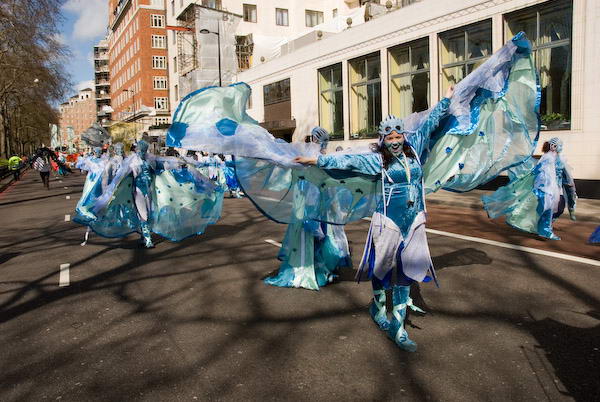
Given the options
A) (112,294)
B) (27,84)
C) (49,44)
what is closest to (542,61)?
(112,294)

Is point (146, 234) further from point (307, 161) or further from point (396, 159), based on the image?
point (396, 159)

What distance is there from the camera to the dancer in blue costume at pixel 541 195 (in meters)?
8.42

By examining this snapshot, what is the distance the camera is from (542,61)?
1628cm

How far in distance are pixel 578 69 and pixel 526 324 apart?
13195 mm

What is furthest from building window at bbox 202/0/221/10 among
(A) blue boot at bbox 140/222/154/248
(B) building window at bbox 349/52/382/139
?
(A) blue boot at bbox 140/222/154/248

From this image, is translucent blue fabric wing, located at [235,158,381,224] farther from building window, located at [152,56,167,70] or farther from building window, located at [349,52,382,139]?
building window, located at [152,56,167,70]

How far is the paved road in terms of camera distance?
11.4ft

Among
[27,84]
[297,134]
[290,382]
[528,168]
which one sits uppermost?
[27,84]

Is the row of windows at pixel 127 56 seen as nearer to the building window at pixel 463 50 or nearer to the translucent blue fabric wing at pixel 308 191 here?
the building window at pixel 463 50

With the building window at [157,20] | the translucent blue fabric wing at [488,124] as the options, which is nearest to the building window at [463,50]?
the translucent blue fabric wing at [488,124]

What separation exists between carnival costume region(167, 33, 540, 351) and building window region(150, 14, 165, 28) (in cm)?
7365

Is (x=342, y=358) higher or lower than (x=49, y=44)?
lower

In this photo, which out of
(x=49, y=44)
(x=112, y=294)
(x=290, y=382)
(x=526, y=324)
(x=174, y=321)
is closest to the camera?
(x=290, y=382)

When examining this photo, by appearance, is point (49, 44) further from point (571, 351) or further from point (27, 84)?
point (571, 351)
